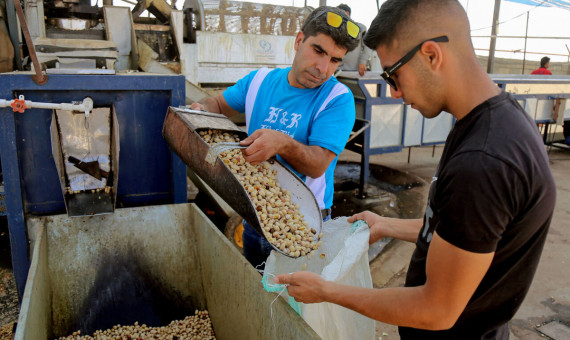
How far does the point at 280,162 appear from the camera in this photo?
2.04 meters

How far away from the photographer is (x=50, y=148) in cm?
238

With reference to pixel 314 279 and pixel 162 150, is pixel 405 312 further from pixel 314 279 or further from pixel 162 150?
pixel 162 150

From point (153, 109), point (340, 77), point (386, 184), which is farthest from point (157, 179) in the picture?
point (386, 184)

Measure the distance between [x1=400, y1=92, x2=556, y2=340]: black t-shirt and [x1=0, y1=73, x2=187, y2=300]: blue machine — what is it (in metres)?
1.88

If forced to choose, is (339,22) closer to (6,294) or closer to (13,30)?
(6,294)

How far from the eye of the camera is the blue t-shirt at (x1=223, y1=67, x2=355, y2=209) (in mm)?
1967

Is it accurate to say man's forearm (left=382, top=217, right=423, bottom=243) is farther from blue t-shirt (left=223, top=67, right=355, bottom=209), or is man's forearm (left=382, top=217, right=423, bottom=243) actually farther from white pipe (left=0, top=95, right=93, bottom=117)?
white pipe (left=0, top=95, right=93, bottom=117)

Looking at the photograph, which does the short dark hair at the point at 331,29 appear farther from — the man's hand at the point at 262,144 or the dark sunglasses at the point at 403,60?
the dark sunglasses at the point at 403,60

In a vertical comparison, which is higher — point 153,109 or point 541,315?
point 153,109

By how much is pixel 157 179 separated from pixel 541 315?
3023mm

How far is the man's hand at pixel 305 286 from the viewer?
1.28 meters

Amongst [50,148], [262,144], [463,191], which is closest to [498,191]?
[463,191]

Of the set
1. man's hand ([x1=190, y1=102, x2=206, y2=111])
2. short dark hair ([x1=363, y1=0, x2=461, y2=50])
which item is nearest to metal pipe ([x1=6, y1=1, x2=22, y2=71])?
man's hand ([x1=190, y1=102, x2=206, y2=111])

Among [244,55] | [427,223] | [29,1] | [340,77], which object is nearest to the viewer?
[427,223]
